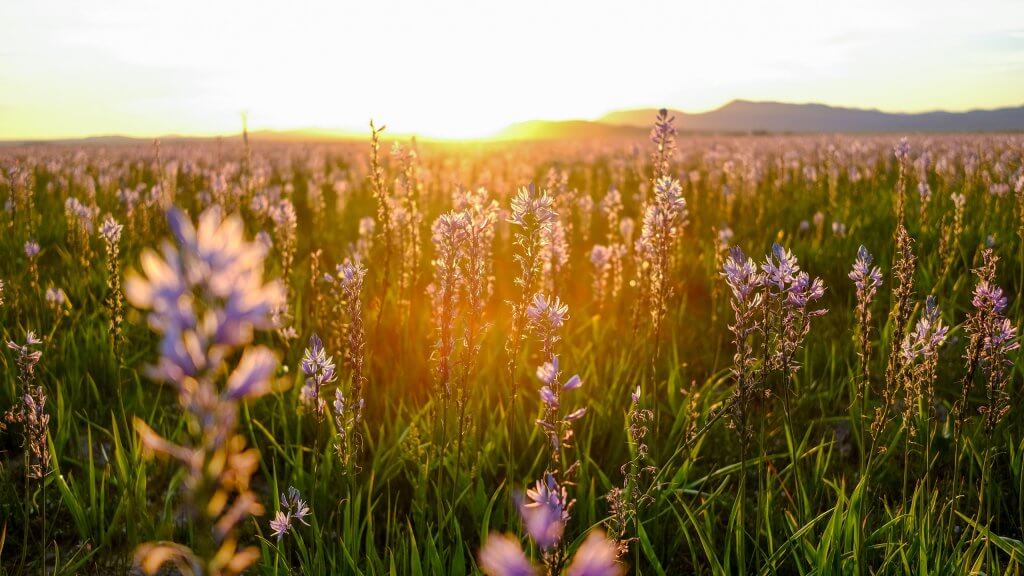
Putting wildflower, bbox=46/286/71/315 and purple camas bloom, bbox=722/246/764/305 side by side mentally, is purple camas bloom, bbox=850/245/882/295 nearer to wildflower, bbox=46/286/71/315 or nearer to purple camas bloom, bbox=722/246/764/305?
purple camas bloom, bbox=722/246/764/305

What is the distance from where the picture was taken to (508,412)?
122 inches

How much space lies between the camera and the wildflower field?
3.62ft

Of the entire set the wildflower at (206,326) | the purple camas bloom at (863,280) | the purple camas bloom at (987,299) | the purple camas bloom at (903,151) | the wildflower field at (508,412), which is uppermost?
the purple camas bloom at (903,151)

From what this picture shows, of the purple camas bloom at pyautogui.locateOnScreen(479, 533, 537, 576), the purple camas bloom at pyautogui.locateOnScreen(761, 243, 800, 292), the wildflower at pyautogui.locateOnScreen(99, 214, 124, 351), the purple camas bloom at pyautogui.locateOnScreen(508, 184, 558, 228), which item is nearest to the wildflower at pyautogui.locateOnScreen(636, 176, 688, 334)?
the purple camas bloom at pyautogui.locateOnScreen(761, 243, 800, 292)

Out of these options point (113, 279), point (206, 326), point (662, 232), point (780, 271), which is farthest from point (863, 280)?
point (113, 279)

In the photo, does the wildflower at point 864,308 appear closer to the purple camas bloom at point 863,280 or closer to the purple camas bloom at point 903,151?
the purple camas bloom at point 863,280

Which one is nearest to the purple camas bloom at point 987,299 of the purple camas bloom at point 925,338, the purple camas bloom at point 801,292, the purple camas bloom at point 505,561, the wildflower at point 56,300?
the purple camas bloom at point 925,338

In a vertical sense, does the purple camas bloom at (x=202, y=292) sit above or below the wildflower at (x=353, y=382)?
above

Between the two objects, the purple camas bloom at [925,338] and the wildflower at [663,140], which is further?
the wildflower at [663,140]

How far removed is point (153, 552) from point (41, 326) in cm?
446

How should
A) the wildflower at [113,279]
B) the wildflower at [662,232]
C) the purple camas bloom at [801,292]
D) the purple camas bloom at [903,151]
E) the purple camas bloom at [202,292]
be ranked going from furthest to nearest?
the purple camas bloom at [903,151], the wildflower at [113,279], the wildflower at [662,232], the purple camas bloom at [801,292], the purple camas bloom at [202,292]

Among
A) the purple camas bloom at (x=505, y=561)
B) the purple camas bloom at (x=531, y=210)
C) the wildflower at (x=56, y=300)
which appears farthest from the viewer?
the wildflower at (x=56, y=300)

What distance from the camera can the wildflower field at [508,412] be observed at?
110 centimetres

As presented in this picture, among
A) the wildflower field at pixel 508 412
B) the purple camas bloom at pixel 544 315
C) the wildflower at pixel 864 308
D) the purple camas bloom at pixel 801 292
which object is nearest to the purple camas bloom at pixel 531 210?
the wildflower field at pixel 508 412
